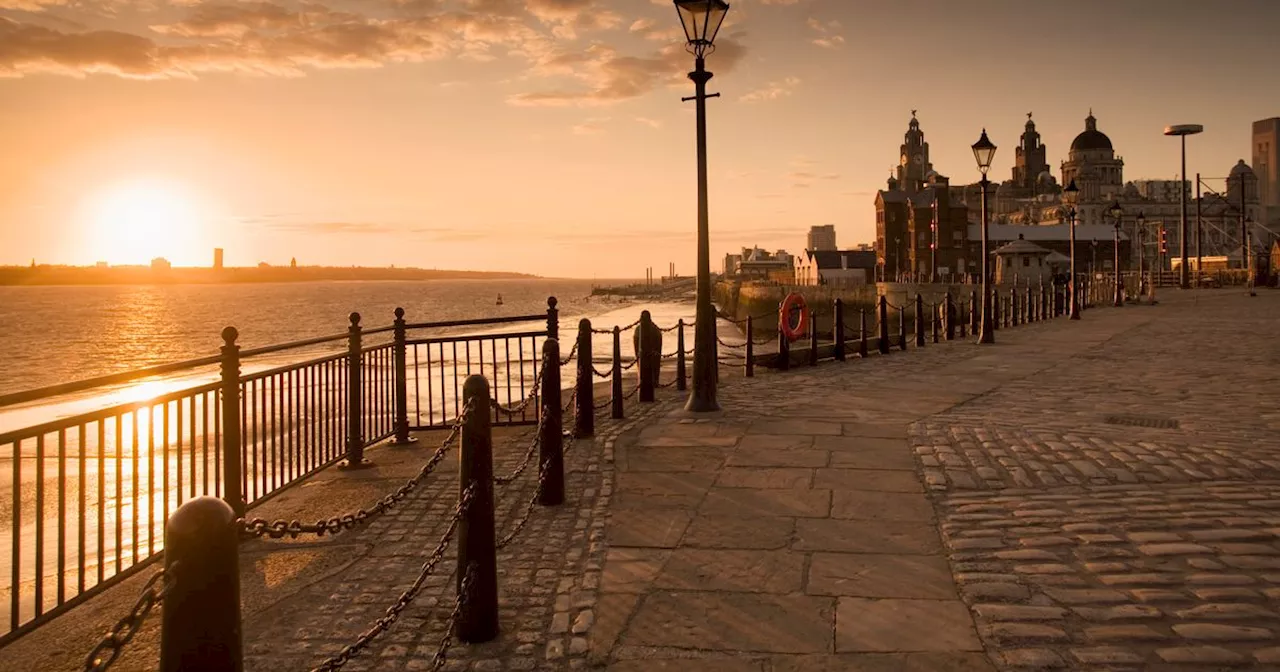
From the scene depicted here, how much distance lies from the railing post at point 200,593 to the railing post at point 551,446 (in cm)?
402

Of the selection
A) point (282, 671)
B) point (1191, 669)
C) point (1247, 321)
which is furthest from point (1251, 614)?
point (1247, 321)

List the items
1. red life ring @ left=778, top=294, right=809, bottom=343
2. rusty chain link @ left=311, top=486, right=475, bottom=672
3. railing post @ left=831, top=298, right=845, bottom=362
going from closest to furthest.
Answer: rusty chain link @ left=311, top=486, right=475, bottom=672
red life ring @ left=778, top=294, right=809, bottom=343
railing post @ left=831, top=298, right=845, bottom=362

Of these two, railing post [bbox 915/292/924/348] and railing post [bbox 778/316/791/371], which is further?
railing post [bbox 915/292/924/348]

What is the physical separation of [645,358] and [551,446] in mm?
5923

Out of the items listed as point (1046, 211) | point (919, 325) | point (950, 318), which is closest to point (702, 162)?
point (919, 325)

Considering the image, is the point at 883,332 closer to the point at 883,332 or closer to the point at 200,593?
the point at 883,332

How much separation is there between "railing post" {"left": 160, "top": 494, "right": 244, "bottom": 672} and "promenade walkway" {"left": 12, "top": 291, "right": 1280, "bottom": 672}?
1.64 m

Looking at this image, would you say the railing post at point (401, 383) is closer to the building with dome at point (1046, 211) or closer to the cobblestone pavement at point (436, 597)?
the cobblestone pavement at point (436, 597)

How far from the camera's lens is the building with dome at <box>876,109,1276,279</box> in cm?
9069

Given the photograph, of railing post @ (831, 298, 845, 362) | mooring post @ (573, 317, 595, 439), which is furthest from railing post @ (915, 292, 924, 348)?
mooring post @ (573, 317, 595, 439)

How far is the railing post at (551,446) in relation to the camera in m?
6.76

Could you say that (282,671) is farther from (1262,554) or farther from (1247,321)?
(1247,321)

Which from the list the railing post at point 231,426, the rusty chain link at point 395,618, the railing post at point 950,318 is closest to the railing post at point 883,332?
the railing post at point 950,318

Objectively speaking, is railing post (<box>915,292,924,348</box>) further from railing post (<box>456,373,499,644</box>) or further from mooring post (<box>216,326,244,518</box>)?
railing post (<box>456,373,499,644</box>)
